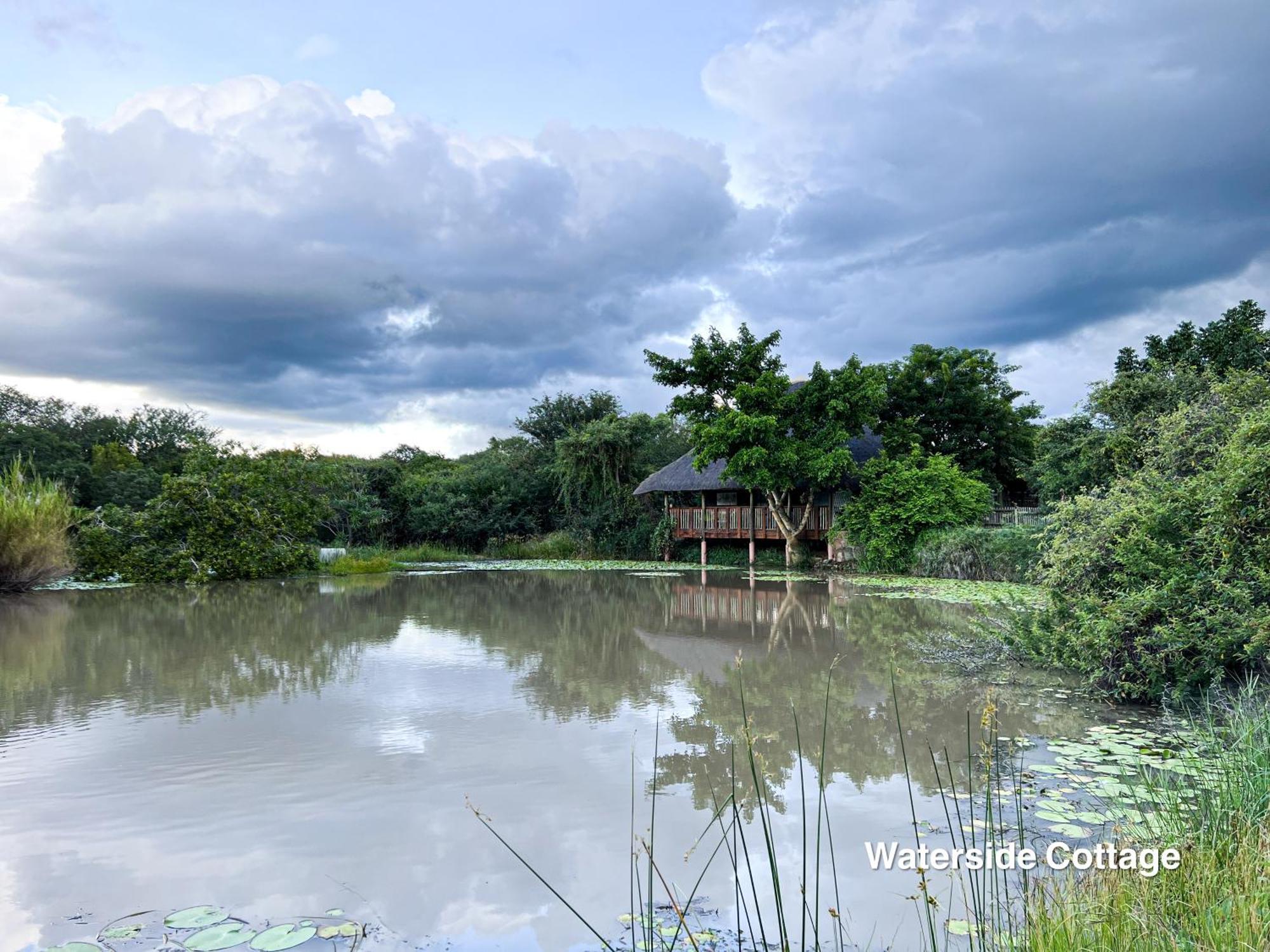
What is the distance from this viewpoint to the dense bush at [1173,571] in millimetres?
4914

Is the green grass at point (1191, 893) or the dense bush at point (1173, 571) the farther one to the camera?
the dense bush at point (1173, 571)

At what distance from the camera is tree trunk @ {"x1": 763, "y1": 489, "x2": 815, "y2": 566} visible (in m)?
19.3

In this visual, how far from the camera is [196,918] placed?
2.78 meters

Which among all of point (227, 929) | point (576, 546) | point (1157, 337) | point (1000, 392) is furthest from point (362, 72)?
point (1000, 392)

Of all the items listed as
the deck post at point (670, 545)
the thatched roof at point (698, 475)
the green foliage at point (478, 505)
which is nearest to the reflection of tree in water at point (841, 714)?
the thatched roof at point (698, 475)

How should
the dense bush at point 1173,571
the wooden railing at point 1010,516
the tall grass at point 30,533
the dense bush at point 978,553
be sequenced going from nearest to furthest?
the dense bush at point 1173,571, the tall grass at point 30,533, the dense bush at point 978,553, the wooden railing at point 1010,516

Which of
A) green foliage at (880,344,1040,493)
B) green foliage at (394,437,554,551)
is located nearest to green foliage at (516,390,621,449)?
green foliage at (394,437,554,551)

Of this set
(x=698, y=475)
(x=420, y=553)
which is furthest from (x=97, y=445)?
(x=698, y=475)

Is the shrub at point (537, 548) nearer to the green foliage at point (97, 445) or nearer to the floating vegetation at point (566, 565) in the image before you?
the floating vegetation at point (566, 565)

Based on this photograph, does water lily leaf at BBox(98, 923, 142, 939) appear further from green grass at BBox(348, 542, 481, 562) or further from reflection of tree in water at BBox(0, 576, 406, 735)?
green grass at BBox(348, 542, 481, 562)

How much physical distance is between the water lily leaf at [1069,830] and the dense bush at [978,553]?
10729 millimetres

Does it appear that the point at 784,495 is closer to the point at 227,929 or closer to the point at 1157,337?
the point at 1157,337

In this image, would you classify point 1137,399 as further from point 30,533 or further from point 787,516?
point 30,533

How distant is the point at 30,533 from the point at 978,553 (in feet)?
54.9
